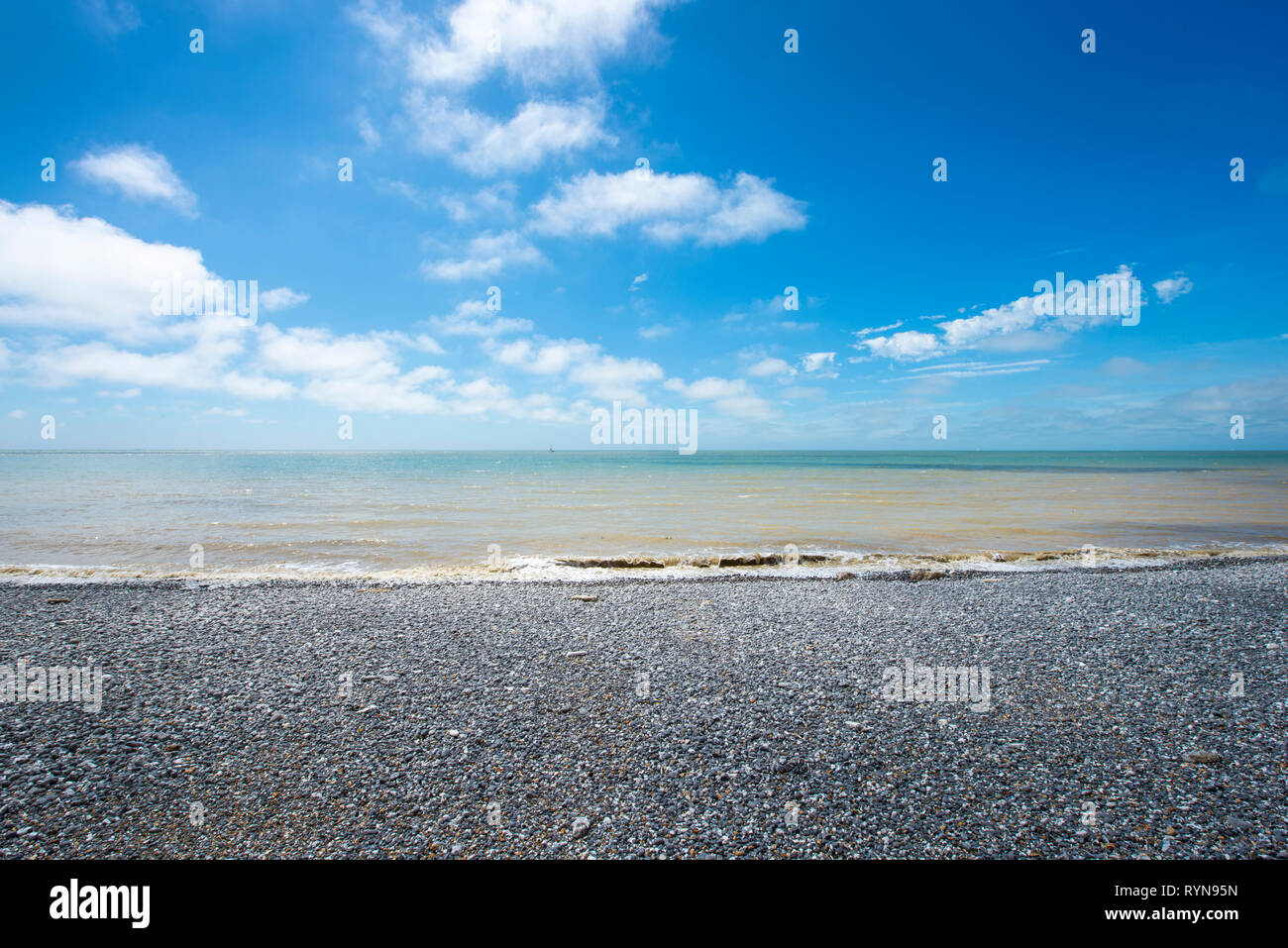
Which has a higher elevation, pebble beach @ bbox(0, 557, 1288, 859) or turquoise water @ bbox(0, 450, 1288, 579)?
turquoise water @ bbox(0, 450, 1288, 579)

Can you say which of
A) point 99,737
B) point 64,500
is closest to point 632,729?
point 99,737

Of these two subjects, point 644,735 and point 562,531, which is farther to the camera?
point 562,531

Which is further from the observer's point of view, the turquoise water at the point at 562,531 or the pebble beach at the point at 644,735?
the turquoise water at the point at 562,531

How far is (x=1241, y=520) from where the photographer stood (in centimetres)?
2397

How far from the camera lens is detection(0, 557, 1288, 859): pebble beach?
442 cm

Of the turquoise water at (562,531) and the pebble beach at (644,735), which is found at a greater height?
the turquoise water at (562,531)

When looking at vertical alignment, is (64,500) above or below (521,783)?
above

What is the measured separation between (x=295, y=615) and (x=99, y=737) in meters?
4.61

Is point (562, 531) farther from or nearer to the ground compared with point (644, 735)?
farther from the ground

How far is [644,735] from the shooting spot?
5.91 meters

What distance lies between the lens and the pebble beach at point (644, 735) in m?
4.42

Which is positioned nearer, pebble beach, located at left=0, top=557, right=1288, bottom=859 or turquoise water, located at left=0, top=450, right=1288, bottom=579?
pebble beach, located at left=0, top=557, right=1288, bottom=859
